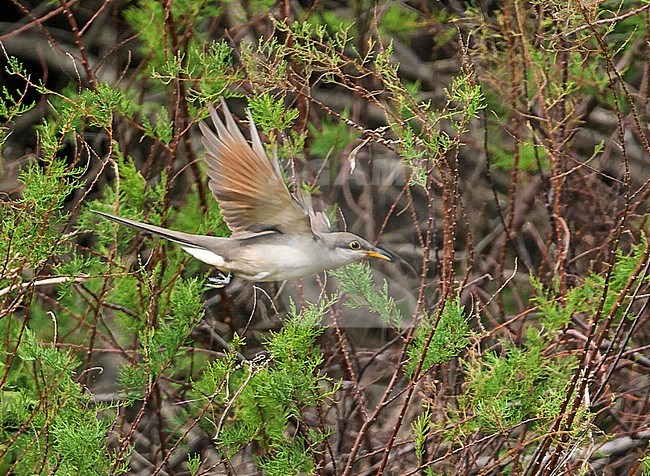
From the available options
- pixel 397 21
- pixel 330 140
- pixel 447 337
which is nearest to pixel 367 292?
pixel 447 337

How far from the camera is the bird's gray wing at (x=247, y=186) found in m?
3.00

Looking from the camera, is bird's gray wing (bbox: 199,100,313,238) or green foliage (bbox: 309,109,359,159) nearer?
bird's gray wing (bbox: 199,100,313,238)

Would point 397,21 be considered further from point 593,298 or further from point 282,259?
point 593,298

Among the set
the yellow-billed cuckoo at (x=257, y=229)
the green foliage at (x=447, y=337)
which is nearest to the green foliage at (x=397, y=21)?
the yellow-billed cuckoo at (x=257, y=229)

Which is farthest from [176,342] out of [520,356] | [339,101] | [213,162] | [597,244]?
[339,101]

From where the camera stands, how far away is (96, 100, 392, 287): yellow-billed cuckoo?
3.02 metres

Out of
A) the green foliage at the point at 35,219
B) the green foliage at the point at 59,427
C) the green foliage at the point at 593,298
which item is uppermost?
the green foliage at the point at 35,219

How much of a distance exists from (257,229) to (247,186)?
22 cm

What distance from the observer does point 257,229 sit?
3.27 m

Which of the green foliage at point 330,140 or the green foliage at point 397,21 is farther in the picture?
the green foliage at point 397,21

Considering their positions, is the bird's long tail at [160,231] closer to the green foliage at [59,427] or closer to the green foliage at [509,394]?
the green foliage at [59,427]

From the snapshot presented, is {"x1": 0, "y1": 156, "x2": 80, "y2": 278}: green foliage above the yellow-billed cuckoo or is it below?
above

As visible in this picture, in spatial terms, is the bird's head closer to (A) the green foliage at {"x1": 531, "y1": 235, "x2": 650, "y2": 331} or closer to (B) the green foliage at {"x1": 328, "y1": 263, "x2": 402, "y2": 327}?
(B) the green foliage at {"x1": 328, "y1": 263, "x2": 402, "y2": 327}

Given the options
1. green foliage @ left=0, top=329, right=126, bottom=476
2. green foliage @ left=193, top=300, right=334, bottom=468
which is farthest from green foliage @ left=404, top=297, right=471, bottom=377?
green foliage @ left=0, top=329, right=126, bottom=476
